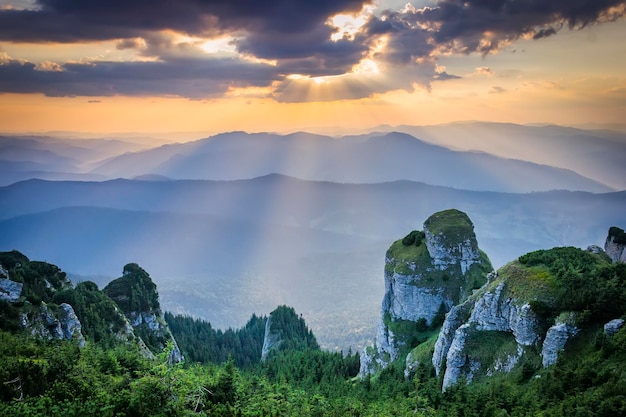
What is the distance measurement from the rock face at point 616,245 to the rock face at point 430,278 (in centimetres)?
1450

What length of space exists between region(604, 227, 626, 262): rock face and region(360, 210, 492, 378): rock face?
47.6 feet

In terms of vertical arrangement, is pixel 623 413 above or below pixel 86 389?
below

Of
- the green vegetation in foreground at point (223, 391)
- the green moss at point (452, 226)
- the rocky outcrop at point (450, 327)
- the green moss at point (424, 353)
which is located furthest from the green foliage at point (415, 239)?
the green vegetation in foreground at point (223, 391)

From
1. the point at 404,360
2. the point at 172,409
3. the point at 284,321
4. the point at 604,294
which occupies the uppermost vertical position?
the point at 604,294

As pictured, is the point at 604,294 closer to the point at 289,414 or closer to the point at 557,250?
the point at 557,250

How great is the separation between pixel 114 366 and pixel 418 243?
146ft

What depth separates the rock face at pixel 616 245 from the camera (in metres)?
56.8

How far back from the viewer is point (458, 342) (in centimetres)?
4275

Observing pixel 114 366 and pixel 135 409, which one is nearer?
pixel 135 409

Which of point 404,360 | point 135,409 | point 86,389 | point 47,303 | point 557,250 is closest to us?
point 135,409

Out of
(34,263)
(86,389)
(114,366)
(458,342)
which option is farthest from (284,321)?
(86,389)

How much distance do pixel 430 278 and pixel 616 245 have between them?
74.5ft

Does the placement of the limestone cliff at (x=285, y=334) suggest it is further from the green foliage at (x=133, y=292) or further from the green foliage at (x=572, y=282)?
the green foliage at (x=572, y=282)

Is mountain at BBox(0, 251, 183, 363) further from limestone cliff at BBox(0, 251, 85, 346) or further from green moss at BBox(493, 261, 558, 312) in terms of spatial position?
green moss at BBox(493, 261, 558, 312)
